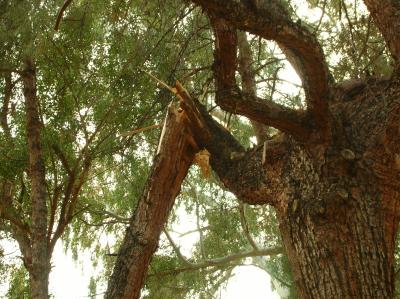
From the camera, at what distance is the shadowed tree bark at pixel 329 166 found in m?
2.37

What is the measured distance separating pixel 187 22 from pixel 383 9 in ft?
8.90

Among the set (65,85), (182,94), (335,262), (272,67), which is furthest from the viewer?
(272,67)

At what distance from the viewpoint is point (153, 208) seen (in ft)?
9.34

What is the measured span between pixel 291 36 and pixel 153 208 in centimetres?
121

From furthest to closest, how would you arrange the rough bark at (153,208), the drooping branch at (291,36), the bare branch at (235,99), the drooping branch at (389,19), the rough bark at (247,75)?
the rough bark at (247,75)
the rough bark at (153,208)
the drooping branch at (389,19)
the bare branch at (235,99)
the drooping branch at (291,36)

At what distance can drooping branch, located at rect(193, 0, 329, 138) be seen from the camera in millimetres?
2018

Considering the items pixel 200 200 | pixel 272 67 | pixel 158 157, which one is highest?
pixel 272 67

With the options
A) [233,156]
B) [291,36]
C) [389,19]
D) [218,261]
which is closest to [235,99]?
[291,36]

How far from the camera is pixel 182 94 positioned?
299 cm

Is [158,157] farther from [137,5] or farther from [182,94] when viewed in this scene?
[137,5]

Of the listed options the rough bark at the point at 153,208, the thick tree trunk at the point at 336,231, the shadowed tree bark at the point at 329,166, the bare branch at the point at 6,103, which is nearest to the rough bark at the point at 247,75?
the rough bark at the point at 153,208

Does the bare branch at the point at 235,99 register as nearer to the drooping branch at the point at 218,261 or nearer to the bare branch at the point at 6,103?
the drooping branch at the point at 218,261

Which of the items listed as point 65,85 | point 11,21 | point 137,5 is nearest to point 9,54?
point 11,21

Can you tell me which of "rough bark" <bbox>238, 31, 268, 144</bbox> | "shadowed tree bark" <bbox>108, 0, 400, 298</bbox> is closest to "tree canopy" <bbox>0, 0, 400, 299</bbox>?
"rough bark" <bbox>238, 31, 268, 144</bbox>
